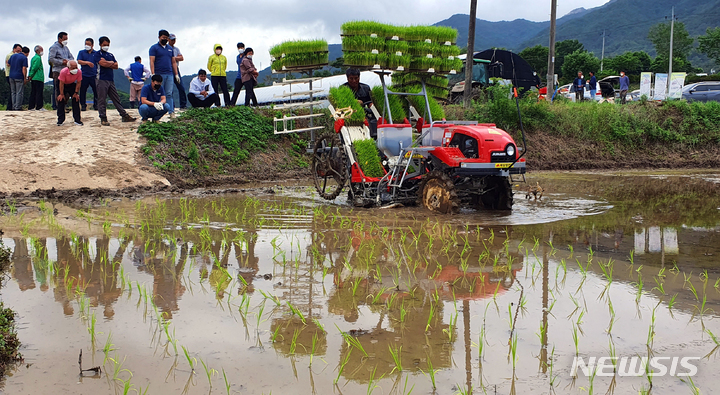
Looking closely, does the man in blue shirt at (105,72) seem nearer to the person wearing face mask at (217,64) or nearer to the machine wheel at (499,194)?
the person wearing face mask at (217,64)

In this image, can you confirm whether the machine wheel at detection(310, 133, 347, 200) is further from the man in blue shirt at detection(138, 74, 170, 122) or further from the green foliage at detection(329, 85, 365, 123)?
the man in blue shirt at detection(138, 74, 170, 122)

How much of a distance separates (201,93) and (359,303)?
12579mm

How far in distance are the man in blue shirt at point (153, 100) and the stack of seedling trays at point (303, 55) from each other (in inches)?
182

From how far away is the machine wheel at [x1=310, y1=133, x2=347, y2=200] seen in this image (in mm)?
10399

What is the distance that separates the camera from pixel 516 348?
387 centimetres

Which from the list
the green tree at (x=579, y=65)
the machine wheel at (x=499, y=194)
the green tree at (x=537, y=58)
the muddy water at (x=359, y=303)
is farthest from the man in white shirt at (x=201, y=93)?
the green tree at (x=537, y=58)

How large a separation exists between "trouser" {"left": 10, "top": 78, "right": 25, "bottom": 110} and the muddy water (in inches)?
370

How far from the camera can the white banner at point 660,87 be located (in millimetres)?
22672

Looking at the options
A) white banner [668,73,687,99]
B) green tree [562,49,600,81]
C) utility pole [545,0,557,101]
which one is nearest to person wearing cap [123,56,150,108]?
utility pole [545,0,557,101]

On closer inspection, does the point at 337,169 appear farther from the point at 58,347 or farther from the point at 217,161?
the point at 58,347

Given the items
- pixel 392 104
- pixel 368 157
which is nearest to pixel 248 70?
pixel 392 104

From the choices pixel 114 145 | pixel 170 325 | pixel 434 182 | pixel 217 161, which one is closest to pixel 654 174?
pixel 434 182

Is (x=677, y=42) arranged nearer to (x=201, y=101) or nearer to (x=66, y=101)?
(x=201, y=101)

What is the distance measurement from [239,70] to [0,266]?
11.2 meters
